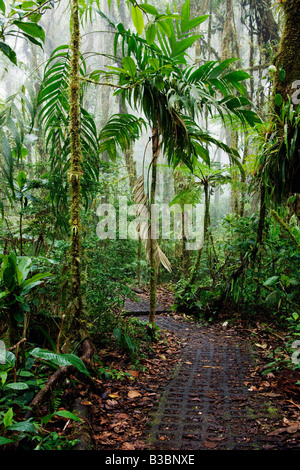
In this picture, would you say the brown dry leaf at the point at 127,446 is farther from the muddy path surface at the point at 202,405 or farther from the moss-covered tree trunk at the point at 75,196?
the moss-covered tree trunk at the point at 75,196

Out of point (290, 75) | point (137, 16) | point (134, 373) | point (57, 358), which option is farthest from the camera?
point (290, 75)

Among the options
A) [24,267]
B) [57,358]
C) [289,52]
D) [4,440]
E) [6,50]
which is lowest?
[4,440]

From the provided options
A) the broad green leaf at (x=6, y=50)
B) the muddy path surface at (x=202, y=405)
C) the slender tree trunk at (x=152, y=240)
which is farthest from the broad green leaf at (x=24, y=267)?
the slender tree trunk at (x=152, y=240)

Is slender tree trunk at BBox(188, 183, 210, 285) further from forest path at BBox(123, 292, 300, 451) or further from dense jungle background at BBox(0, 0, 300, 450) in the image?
forest path at BBox(123, 292, 300, 451)

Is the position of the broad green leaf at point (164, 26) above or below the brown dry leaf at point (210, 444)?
above

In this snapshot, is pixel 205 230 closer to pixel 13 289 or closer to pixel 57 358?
pixel 13 289

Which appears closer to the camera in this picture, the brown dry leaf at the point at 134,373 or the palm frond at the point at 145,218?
the brown dry leaf at the point at 134,373

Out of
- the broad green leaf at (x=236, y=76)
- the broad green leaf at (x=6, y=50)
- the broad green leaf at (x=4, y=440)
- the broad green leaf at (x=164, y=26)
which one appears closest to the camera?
the broad green leaf at (x=4, y=440)

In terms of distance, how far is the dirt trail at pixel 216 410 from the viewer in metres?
1.87

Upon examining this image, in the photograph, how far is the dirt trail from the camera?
187 cm

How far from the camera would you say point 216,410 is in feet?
7.59

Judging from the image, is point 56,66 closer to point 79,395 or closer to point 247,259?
point 79,395

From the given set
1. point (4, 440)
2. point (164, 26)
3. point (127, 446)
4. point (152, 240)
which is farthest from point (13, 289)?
point (164, 26)

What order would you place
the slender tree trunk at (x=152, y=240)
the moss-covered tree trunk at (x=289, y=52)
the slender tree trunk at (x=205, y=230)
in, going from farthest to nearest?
the slender tree trunk at (x=205, y=230)
the slender tree trunk at (x=152, y=240)
the moss-covered tree trunk at (x=289, y=52)
